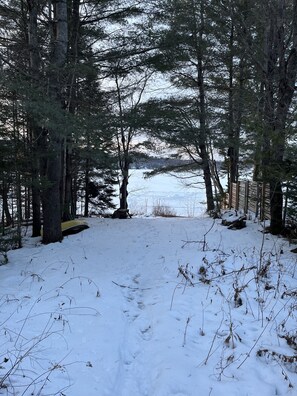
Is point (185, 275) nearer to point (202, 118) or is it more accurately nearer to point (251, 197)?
point (251, 197)

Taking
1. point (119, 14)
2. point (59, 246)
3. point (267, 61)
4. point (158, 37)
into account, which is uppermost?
point (119, 14)

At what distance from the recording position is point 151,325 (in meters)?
3.59

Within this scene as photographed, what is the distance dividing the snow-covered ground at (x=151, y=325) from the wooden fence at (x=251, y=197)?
3580 millimetres

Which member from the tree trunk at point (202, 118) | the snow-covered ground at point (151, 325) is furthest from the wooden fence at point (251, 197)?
the snow-covered ground at point (151, 325)

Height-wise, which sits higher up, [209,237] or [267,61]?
[267,61]

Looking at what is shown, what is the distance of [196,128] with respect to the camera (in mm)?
14281

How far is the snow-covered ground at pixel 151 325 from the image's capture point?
8.44 ft

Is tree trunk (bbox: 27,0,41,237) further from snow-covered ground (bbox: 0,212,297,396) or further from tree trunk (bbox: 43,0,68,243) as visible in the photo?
snow-covered ground (bbox: 0,212,297,396)

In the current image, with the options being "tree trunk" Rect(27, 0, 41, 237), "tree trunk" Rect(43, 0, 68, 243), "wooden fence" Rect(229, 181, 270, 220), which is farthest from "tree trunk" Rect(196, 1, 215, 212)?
"tree trunk" Rect(27, 0, 41, 237)

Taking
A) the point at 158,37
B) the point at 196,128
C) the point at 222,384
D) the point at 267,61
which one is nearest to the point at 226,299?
the point at 222,384

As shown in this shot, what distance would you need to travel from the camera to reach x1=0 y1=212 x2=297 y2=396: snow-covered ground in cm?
257

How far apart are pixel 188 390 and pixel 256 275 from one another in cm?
267

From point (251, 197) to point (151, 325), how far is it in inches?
337

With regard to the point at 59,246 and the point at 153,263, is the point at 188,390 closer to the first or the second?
the point at 153,263
